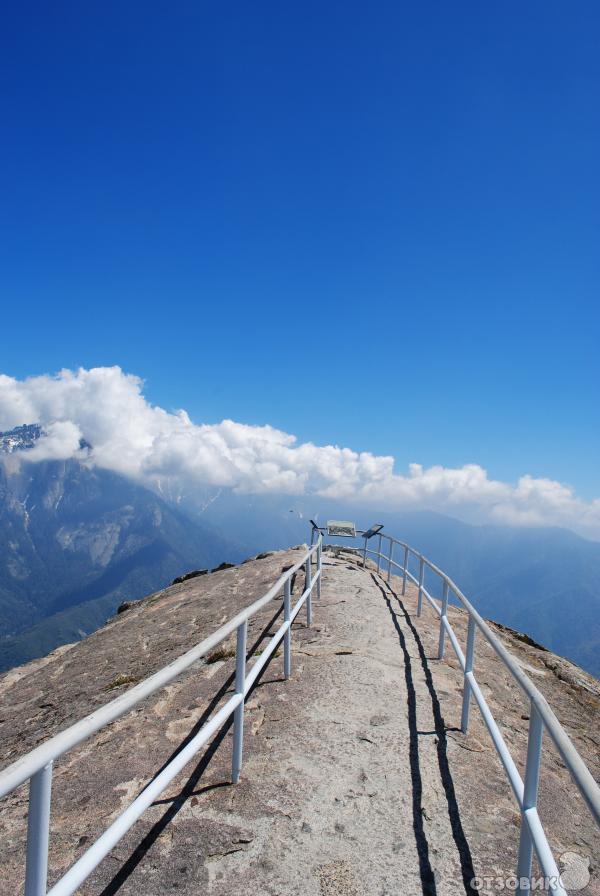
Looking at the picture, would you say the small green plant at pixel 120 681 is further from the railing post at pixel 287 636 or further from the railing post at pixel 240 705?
the railing post at pixel 240 705

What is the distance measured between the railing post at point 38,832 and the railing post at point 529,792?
2.73m

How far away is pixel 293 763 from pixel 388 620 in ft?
22.0

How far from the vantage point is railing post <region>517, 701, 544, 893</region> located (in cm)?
334

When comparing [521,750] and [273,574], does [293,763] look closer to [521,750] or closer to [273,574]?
[521,750]

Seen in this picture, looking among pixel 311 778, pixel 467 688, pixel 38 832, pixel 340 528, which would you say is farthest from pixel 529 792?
pixel 340 528

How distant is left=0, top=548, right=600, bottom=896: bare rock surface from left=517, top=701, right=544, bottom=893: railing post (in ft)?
2.56

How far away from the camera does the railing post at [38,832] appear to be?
84.7 inches

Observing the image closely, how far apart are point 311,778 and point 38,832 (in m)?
3.77

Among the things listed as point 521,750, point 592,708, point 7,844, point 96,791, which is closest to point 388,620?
point 592,708

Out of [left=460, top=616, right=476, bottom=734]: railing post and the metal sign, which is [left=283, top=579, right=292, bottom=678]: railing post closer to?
[left=460, top=616, right=476, bottom=734]: railing post

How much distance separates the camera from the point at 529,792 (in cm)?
337

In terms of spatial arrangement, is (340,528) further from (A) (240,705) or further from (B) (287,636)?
(A) (240,705)

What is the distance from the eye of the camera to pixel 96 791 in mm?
5211

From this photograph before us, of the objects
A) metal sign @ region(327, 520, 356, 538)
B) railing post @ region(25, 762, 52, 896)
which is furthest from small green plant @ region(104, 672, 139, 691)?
metal sign @ region(327, 520, 356, 538)
